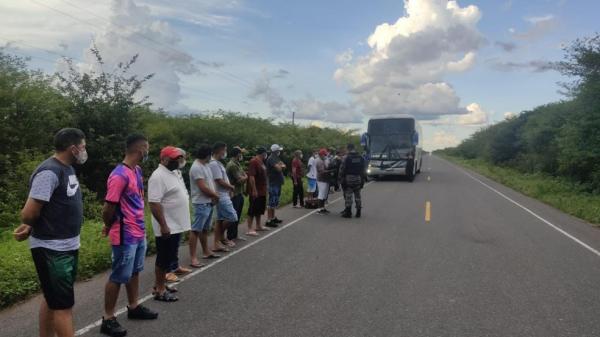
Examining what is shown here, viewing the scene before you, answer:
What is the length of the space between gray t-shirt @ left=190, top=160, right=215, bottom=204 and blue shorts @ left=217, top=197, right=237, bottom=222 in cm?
82

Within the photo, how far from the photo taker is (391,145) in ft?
81.5

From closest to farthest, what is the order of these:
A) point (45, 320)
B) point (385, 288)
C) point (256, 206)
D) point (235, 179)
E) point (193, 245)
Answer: point (45, 320) → point (385, 288) → point (193, 245) → point (235, 179) → point (256, 206)

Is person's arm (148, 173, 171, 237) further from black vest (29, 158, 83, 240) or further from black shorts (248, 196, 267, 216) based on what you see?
black shorts (248, 196, 267, 216)

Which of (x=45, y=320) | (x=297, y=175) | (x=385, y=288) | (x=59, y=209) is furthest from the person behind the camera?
(x=297, y=175)

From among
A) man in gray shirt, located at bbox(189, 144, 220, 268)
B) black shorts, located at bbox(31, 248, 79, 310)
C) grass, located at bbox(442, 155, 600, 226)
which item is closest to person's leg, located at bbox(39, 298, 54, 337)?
black shorts, located at bbox(31, 248, 79, 310)

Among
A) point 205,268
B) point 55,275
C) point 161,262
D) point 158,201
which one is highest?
point 158,201

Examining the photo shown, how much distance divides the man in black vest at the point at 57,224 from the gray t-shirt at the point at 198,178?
327 centimetres

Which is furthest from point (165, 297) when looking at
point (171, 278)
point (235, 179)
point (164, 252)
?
point (235, 179)

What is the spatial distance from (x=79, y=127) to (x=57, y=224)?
1100 centimetres

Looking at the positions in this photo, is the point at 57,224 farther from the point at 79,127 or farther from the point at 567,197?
the point at 567,197

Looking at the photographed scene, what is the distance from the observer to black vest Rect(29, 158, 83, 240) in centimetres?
368

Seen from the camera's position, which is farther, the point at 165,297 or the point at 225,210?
the point at 225,210

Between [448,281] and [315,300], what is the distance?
1987mm

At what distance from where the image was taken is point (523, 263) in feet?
25.1
